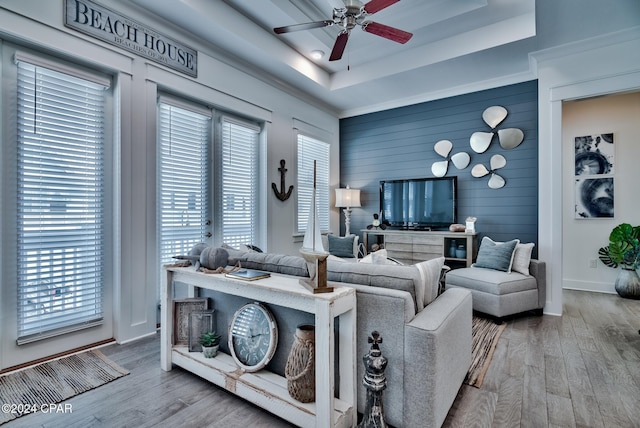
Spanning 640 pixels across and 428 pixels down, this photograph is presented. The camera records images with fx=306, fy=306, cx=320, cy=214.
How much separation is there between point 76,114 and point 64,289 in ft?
4.65

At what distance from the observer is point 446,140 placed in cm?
470

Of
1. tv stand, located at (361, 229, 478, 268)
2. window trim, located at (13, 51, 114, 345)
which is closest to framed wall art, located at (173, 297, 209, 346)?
window trim, located at (13, 51, 114, 345)

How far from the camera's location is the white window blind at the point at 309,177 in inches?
192

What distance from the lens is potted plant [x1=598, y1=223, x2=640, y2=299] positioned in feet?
13.0

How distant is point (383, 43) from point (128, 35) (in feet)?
9.16

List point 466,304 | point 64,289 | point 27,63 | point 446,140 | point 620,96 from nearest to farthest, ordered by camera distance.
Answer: point 466,304 < point 27,63 < point 64,289 < point 620,96 < point 446,140

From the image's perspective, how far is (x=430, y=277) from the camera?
188 centimetres

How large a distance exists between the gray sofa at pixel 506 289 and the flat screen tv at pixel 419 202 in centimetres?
125

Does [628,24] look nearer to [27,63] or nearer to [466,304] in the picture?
[466,304]

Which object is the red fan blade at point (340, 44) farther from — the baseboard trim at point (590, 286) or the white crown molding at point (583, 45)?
the baseboard trim at point (590, 286)

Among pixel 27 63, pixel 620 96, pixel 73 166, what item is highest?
pixel 620 96

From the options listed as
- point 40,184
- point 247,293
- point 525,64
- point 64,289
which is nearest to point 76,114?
point 40,184

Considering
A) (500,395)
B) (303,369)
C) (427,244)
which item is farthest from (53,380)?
(427,244)

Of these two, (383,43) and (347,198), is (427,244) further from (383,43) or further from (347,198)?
(383,43)
